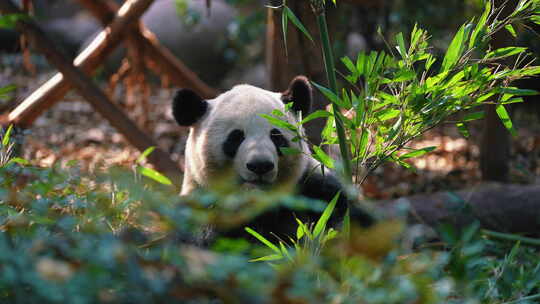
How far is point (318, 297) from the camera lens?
916mm

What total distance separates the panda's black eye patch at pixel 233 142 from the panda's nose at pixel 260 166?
19 cm

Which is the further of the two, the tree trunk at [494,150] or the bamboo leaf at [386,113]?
the tree trunk at [494,150]

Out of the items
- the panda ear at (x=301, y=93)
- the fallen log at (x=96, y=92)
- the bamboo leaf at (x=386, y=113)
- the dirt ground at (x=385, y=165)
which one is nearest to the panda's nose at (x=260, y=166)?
the panda ear at (x=301, y=93)

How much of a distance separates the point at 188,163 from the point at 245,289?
192cm

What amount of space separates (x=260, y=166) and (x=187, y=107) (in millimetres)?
555

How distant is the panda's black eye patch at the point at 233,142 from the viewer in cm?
246

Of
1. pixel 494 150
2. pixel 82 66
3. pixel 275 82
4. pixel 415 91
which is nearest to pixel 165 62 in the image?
pixel 82 66

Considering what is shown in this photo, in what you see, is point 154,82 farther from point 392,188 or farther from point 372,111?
point 372,111

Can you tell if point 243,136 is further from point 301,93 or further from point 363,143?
point 363,143

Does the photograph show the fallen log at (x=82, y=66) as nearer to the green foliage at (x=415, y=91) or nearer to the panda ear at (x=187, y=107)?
the panda ear at (x=187, y=107)

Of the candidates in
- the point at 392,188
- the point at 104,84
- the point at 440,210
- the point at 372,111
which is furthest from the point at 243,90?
the point at 104,84

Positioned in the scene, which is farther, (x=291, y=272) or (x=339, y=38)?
(x=339, y=38)

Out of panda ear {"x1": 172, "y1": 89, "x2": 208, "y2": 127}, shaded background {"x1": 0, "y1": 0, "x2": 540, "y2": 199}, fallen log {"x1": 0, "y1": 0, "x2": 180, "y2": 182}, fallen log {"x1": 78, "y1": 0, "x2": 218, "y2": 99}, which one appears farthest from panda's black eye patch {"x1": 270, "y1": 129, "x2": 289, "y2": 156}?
fallen log {"x1": 78, "y1": 0, "x2": 218, "y2": 99}

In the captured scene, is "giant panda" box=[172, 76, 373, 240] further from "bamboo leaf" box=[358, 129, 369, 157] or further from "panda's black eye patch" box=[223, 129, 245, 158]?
"bamboo leaf" box=[358, 129, 369, 157]
